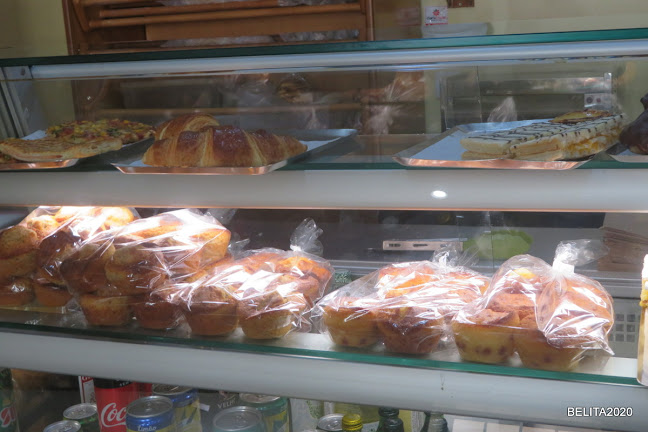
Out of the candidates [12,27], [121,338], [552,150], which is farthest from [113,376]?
[12,27]

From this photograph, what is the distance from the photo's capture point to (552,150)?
3.44ft

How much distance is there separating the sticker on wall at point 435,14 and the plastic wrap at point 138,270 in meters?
2.73

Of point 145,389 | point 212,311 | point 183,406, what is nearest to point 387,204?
point 212,311

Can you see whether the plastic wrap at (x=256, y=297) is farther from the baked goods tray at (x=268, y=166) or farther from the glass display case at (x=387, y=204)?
the baked goods tray at (x=268, y=166)

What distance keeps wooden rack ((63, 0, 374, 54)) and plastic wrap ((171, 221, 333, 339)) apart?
7.32 ft

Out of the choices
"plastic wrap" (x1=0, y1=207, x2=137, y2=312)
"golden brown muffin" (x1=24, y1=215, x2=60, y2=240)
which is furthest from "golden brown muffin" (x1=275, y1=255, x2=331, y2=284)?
"golden brown muffin" (x1=24, y1=215, x2=60, y2=240)

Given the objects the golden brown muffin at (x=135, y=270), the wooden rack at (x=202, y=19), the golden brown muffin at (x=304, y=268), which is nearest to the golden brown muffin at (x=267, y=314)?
the golden brown muffin at (x=304, y=268)

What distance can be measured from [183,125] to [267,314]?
0.44 metres

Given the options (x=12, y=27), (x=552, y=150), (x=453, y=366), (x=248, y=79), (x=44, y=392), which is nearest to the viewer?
(x=552, y=150)

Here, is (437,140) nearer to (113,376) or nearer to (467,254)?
(467,254)

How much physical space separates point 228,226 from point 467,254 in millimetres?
589

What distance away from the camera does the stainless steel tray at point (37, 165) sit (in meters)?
1.30

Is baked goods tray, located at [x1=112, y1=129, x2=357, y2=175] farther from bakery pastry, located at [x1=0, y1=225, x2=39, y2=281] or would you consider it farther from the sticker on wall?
the sticker on wall

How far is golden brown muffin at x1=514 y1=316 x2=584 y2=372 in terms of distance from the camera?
1.12 metres
